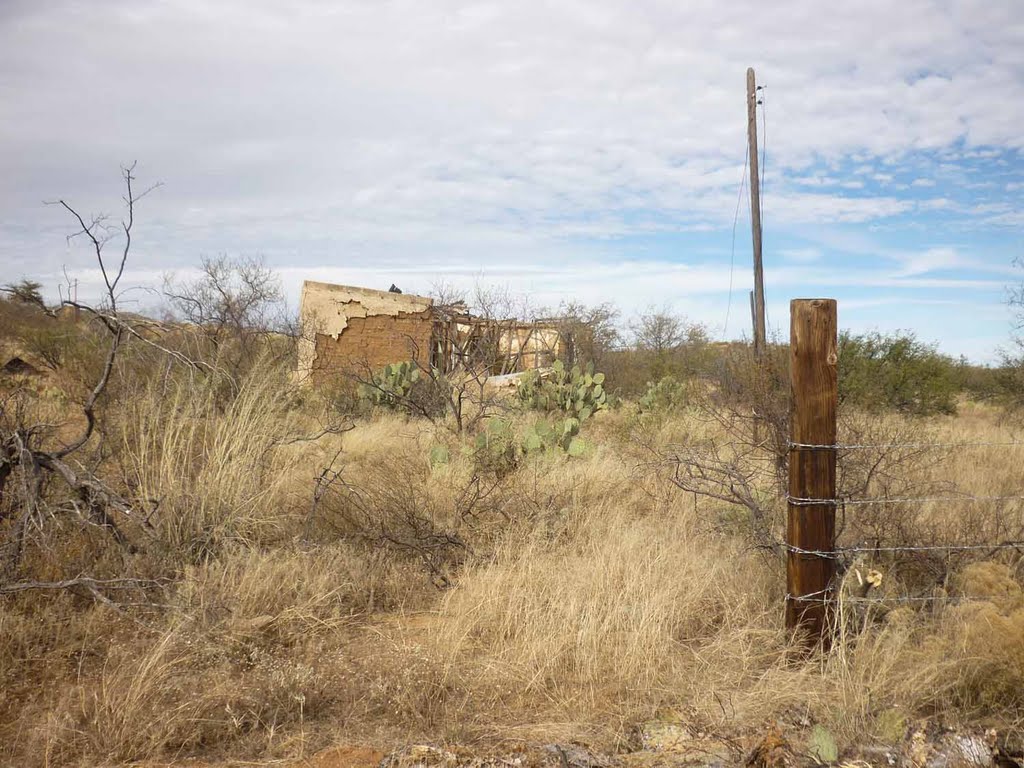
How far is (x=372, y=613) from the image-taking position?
4.63 m

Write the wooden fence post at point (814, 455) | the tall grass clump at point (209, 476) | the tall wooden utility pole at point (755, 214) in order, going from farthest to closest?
the tall wooden utility pole at point (755, 214)
the tall grass clump at point (209, 476)
the wooden fence post at point (814, 455)

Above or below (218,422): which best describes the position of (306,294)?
above

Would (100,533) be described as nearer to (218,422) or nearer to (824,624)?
(218,422)

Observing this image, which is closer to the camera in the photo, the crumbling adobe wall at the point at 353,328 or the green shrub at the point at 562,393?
the green shrub at the point at 562,393

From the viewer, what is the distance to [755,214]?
41.2ft

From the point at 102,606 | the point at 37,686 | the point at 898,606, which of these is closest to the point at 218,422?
the point at 102,606

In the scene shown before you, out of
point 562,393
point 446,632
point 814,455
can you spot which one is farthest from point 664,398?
point 446,632

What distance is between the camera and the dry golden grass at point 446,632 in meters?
3.31

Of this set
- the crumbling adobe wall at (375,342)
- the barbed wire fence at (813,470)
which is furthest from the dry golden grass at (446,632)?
the crumbling adobe wall at (375,342)

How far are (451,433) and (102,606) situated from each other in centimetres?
625

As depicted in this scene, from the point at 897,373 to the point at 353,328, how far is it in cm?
1074

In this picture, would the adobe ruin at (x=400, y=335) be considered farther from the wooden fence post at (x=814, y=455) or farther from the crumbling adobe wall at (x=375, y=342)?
the wooden fence post at (x=814, y=455)

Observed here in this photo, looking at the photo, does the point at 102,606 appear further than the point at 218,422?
No

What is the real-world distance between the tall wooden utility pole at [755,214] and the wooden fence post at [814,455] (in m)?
8.68
